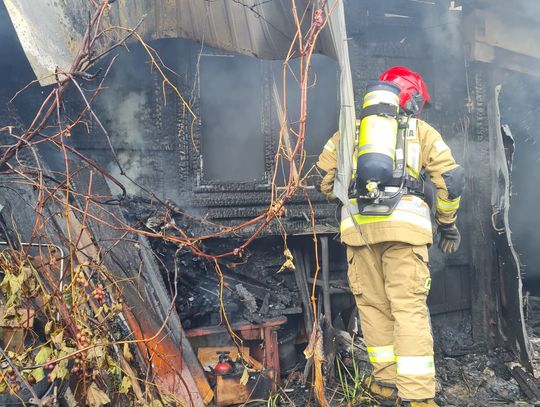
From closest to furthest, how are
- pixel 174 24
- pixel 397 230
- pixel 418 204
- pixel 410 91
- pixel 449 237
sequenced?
pixel 397 230
pixel 418 204
pixel 410 91
pixel 449 237
pixel 174 24

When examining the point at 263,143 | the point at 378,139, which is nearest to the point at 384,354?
the point at 378,139

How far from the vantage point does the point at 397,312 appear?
394 cm

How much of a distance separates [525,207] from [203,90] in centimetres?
465

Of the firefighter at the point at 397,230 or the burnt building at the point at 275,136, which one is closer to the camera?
the firefighter at the point at 397,230

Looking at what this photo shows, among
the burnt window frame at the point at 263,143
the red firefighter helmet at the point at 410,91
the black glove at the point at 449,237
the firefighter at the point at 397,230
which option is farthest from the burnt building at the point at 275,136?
the black glove at the point at 449,237

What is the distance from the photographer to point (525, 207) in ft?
23.0

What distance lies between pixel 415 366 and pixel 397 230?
3.31 ft

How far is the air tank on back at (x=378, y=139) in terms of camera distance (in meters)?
3.70

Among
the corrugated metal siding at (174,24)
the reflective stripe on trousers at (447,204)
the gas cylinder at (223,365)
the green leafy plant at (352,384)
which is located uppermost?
the corrugated metal siding at (174,24)

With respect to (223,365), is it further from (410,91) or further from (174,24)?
(174,24)

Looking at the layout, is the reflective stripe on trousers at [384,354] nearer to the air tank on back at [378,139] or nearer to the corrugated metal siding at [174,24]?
the air tank on back at [378,139]

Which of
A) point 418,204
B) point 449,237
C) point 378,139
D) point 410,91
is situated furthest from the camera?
point 449,237

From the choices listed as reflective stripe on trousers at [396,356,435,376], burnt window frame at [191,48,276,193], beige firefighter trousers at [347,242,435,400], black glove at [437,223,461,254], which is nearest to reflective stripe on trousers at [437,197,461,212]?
black glove at [437,223,461,254]

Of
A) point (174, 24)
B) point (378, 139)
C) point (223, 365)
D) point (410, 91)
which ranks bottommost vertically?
point (223, 365)
